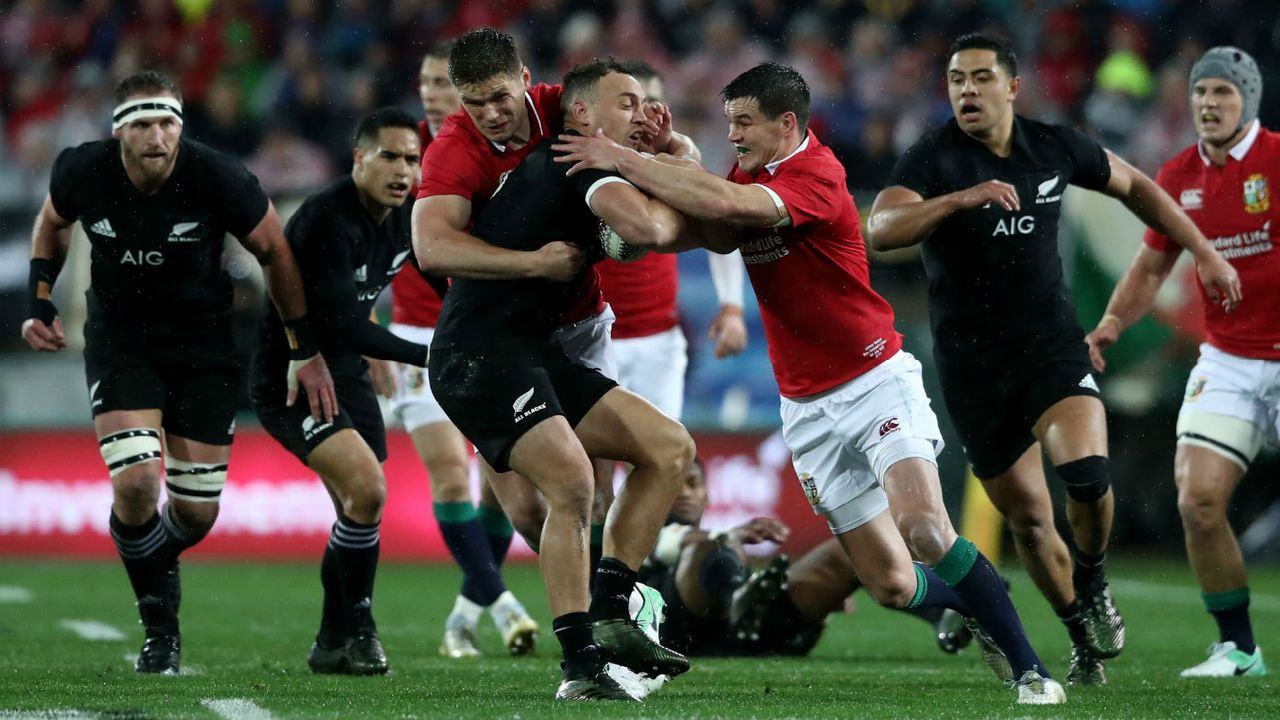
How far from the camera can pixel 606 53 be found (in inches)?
660

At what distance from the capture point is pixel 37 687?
630 centimetres

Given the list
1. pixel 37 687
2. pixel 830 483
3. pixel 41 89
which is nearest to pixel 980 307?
pixel 830 483

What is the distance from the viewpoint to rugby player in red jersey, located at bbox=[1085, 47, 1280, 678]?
781 centimetres

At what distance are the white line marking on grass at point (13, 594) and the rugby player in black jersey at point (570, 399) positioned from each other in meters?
6.10

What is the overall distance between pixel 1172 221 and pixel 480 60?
10.3 feet

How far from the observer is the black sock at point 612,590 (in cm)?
593

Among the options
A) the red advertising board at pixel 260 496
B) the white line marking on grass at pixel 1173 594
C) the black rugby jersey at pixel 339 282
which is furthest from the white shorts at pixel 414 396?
the white line marking on grass at pixel 1173 594

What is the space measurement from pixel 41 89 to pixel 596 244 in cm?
1279

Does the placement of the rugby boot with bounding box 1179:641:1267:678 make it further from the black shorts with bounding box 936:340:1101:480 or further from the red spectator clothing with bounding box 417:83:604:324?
the red spectator clothing with bounding box 417:83:604:324

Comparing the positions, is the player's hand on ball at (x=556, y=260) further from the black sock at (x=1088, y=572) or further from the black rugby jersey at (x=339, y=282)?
the black sock at (x=1088, y=572)

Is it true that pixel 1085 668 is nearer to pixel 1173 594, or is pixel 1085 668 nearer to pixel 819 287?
pixel 819 287

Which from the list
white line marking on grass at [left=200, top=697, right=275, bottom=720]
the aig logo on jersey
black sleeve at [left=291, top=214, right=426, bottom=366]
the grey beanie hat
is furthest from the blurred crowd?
white line marking on grass at [left=200, top=697, right=275, bottom=720]

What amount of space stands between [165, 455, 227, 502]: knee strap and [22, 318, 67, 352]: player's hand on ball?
0.68 metres

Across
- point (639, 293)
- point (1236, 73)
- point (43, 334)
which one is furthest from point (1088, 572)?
point (43, 334)
